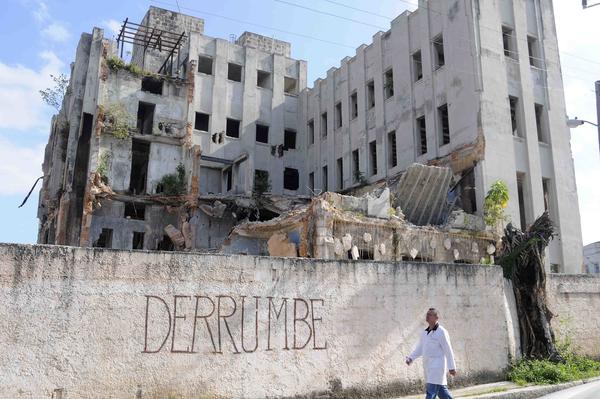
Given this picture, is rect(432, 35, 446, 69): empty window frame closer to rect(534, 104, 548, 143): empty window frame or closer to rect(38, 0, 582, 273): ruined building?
rect(38, 0, 582, 273): ruined building

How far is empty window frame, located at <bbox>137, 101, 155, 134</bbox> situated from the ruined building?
105mm

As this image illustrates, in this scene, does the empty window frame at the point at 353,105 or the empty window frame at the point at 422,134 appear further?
the empty window frame at the point at 353,105

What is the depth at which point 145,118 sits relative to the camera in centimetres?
2966

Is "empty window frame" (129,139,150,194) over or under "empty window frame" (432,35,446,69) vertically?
under

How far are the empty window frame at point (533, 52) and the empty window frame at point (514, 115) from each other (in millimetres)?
2312

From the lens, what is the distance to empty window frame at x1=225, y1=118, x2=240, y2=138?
101 feet

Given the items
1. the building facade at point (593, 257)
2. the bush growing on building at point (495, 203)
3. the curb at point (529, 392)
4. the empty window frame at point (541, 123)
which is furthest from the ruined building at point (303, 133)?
the building facade at point (593, 257)

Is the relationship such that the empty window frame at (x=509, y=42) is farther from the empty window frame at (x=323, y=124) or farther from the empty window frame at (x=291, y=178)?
the empty window frame at (x=291, y=178)

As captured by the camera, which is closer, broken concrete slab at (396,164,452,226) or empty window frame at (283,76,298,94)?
broken concrete slab at (396,164,452,226)

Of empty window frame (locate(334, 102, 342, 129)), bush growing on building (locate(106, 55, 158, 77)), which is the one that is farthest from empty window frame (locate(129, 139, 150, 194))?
empty window frame (locate(334, 102, 342, 129))

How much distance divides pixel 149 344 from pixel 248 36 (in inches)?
1247

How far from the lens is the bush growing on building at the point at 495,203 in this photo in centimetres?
1875

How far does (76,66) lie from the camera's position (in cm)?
2923

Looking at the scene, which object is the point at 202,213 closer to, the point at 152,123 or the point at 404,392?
the point at 152,123
